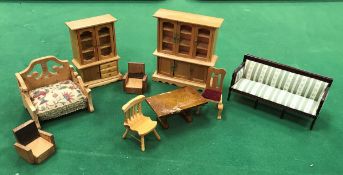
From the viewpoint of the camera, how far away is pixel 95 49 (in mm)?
7074

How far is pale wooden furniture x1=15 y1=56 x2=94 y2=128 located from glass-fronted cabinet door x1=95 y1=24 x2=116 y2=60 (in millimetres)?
779

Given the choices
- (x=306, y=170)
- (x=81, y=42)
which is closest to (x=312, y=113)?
(x=306, y=170)

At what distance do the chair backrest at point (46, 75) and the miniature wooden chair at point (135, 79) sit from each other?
1.22m

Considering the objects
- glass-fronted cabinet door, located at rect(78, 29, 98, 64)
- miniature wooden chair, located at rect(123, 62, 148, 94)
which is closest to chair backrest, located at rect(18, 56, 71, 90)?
glass-fronted cabinet door, located at rect(78, 29, 98, 64)

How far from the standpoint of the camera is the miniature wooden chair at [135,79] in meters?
7.21

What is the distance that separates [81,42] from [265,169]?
433 centimetres

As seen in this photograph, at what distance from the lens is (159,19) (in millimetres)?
6922

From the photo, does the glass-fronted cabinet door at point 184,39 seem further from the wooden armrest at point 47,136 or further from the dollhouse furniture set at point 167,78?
the wooden armrest at point 47,136

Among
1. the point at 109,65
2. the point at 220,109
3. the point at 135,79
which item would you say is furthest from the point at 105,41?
the point at 220,109

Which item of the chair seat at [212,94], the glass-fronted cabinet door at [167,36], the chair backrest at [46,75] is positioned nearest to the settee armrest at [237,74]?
the chair seat at [212,94]

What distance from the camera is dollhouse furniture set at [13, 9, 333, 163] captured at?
6.34 metres

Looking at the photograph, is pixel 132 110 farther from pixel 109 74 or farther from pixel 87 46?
pixel 87 46

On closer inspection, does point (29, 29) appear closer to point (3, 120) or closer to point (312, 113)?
point (3, 120)

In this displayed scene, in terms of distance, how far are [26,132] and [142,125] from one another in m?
1.96
